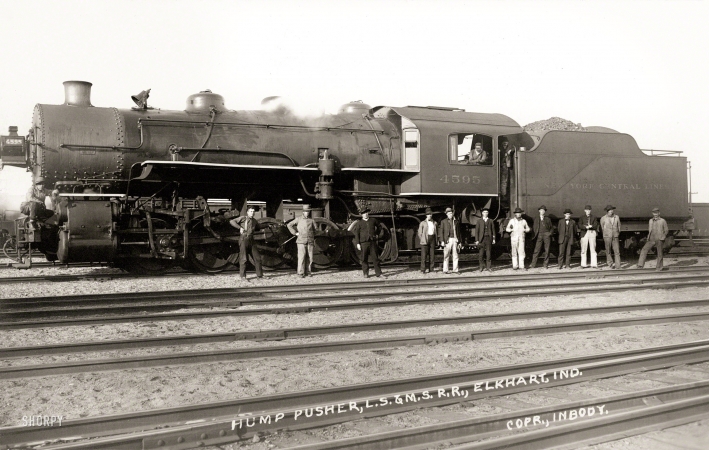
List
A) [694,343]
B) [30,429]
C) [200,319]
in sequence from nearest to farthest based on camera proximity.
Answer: [30,429] → [694,343] → [200,319]

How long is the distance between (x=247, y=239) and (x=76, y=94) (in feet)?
13.3

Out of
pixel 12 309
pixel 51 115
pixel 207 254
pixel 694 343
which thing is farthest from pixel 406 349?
pixel 51 115

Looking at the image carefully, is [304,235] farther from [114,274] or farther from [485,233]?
[485,233]

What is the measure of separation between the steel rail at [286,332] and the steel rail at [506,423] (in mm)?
3056

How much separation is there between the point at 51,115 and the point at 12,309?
433cm

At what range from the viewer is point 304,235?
11711 mm

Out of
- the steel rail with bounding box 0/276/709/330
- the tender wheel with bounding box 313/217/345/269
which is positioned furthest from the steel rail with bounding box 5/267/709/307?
the tender wheel with bounding box 313/217/345/269

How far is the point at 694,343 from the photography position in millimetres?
5809

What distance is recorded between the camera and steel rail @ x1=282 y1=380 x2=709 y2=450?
10.6ft

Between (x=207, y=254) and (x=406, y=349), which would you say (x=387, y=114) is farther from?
(x=406, y=349)

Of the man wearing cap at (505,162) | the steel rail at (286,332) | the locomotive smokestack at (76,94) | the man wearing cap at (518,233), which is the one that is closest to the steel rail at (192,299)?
the steel rail at (286,332)

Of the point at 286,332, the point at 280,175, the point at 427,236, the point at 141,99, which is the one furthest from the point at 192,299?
the point at 427,236

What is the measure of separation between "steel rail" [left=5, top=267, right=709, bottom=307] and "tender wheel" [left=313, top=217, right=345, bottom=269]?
191cm

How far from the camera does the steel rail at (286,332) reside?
5574 millimetres
